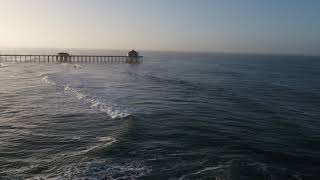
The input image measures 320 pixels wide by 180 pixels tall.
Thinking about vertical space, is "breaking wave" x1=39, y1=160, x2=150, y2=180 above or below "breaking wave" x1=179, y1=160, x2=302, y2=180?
below

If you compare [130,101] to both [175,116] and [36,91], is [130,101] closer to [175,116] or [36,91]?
[175,116]

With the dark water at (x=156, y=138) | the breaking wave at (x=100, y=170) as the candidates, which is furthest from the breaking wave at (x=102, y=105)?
the breaking wave at (x=100, y=170)

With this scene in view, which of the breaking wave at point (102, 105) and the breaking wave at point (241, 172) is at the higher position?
the breaking wave at point (241, 172)

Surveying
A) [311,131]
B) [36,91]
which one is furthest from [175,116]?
[36,91]

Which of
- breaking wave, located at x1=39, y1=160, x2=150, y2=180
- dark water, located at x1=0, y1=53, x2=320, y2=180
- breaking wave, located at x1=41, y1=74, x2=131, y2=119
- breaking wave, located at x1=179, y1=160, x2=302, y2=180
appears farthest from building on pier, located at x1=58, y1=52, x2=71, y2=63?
breaking wave, located at x1=179, y1=160, x2=302, y2=180

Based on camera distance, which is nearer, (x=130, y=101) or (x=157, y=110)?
(x=157, y=110)

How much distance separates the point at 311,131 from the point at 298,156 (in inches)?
259

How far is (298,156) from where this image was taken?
1931 centimetres

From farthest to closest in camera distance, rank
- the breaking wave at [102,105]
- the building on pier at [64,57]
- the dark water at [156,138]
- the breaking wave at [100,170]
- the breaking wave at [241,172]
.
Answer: the building on pier at [64,57] < the breaking wave at [102,105] < the dark water at [156,138] < the breaking wave at [241,172] < the breaking wave at [100,170]

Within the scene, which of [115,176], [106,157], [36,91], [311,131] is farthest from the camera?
[36,91]

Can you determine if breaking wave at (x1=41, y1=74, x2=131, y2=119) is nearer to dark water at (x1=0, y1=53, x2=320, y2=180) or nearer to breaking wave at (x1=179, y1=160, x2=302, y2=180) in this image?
dark water at (x1=0, y1=53, x2=320, y2=180)

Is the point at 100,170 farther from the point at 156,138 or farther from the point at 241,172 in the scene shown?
the point at 156,138

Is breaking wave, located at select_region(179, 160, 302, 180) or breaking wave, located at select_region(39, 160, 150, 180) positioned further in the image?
breaking wave, located at select_region(179, 160, 302, 180)

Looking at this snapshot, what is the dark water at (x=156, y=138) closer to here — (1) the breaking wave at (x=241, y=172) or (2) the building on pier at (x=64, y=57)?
(1) the breaking wave at (x=241, y=172)
